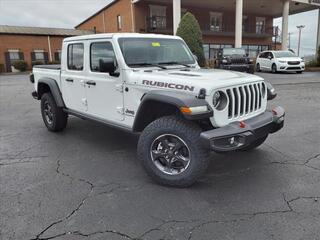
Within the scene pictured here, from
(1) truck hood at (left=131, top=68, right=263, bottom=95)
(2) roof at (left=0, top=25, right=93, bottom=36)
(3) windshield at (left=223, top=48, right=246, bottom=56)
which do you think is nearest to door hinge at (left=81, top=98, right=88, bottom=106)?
(1) truck hood at (left=131, top=68, right=263, bottom=95)

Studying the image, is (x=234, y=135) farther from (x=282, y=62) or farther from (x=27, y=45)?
(x=27, y=45)

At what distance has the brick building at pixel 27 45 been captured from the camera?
112 ft

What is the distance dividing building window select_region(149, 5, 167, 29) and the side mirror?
25.7 meters

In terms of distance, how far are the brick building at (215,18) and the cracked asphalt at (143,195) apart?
795 inches

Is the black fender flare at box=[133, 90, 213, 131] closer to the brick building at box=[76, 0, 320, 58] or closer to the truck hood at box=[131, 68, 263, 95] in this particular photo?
the truck hood at box=[131, 68, 263, 95]

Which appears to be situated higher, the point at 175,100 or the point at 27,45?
the point at 27,45

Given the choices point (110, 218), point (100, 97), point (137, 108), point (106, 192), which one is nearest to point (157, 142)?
point (137, 108)

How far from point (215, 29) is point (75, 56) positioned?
3013 centimetres

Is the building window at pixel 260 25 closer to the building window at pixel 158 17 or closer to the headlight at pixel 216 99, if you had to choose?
the building window at pixel 158 17

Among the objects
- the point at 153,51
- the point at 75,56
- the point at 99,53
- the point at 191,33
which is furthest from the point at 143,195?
the point at 191,33

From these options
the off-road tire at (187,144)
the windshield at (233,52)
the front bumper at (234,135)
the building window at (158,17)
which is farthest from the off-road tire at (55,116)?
the building window at (158,17)

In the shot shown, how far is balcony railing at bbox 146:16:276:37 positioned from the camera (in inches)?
1136

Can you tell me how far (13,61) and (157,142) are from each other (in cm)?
3539

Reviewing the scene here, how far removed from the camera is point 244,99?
380 centimetres
